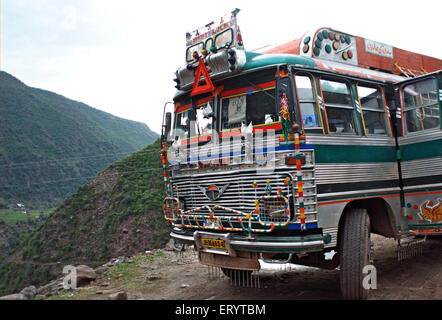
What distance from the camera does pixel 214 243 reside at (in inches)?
192

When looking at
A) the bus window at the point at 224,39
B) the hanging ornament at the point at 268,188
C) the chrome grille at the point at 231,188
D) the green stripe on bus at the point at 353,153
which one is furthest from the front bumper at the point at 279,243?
the bus window at the point at 224,39

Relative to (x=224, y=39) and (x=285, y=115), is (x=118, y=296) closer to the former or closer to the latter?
(x=285, y=115)

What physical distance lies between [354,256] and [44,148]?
55877 mm

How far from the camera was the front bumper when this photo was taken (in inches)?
164

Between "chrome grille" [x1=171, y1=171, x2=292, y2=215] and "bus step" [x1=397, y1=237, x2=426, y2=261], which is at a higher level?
"chrome grille" [x1=171, y1=171, x2=292, y2=215]

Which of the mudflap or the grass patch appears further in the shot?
the grass patch

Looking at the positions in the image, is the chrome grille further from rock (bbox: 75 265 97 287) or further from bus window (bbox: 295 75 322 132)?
rock (bbox: 75 265 97 287)

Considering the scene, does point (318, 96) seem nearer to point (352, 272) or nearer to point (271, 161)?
point (271, 161)

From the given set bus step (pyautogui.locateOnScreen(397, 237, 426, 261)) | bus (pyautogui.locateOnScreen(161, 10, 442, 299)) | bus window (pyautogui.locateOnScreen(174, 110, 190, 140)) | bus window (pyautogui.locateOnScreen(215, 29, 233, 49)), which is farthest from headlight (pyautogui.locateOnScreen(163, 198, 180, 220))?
bus step (pyautogui.locateOnScreen(397, 237, 426, 261))

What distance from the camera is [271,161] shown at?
4449mm

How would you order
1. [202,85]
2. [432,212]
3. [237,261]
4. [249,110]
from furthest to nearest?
[432,212], [202,85], [249,110], [237,261]

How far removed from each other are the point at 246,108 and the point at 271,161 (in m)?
0.93

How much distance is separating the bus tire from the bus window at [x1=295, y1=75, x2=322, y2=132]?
1348mm

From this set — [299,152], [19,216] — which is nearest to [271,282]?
[299,152]
